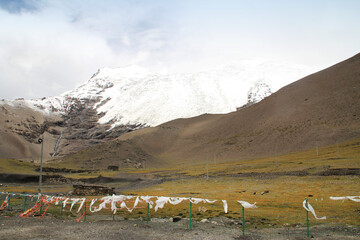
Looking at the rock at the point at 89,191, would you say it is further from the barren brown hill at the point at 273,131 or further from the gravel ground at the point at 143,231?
the barren brown hill at the point at 273,131

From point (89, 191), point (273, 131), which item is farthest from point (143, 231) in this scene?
point (273, 131)

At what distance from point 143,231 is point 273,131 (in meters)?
132

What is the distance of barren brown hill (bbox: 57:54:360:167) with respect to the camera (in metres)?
129

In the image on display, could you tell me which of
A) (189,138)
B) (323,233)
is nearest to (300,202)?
(323,233)

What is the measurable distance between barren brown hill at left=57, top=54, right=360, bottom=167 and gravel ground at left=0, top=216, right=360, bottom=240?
10387 cm

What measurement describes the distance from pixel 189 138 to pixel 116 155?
50167mm

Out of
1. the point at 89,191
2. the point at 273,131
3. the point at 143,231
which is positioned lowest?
the point at 143,231

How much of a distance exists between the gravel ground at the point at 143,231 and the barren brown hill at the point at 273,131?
104 meters

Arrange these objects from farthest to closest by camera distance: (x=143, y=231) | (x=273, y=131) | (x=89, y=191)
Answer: (x=273, y=131), (x=89, y=191), (x=143, y=231)

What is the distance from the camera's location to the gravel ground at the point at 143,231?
18422 millimetres

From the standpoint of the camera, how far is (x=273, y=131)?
5699 inches

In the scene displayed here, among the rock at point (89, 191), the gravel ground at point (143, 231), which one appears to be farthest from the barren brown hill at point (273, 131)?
the gravel ground at point (143, 231)

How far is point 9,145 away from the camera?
190625 millimetres

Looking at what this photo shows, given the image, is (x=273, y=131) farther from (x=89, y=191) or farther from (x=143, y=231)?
(x=143, y=231)
